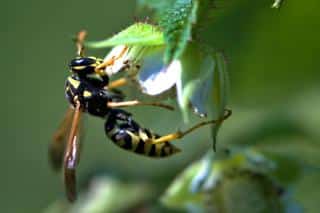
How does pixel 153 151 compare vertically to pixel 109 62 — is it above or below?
below

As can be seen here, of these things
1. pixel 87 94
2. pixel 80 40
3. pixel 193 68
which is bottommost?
pixel 87 94

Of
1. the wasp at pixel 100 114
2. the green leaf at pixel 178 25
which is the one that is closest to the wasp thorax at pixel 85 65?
the wasp at pixel 100 114

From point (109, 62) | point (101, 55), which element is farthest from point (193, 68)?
point (101, 55)

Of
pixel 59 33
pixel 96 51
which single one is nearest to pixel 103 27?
pixel 59 33

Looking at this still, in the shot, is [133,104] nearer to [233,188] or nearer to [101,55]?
[233,188]

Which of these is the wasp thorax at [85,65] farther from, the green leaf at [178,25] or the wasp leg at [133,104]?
the green leaf at [178,25]

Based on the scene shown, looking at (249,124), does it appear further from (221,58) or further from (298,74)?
(221,58)
